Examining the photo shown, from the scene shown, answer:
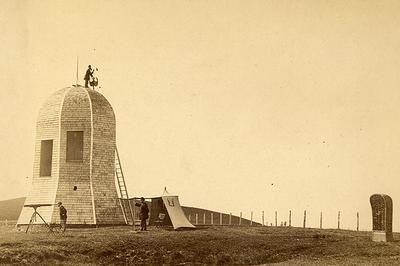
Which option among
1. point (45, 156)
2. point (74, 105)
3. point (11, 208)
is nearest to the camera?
point (74, 105)

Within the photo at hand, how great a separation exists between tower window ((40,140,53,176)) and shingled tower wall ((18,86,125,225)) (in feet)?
0.28

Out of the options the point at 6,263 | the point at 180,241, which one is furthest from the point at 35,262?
the point at 180,241

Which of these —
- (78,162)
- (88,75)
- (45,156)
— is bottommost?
(78,162)

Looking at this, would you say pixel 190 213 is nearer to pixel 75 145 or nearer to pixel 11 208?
pixel 11 208

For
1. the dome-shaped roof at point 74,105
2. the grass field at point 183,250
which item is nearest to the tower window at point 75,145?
the dome-shaped roof at point 74,105

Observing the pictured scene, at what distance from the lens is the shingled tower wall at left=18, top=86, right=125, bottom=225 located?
38781 millimetres

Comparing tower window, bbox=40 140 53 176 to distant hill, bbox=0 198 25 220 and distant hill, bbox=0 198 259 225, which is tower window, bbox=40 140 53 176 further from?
distant hill, bbox=0 198 25 220

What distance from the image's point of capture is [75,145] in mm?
40062

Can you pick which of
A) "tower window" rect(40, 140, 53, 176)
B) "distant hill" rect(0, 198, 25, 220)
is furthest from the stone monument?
"distant hill" rect(0, 198, 25, 220)

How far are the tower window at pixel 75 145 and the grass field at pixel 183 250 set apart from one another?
8815 millimetres

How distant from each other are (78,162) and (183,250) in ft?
44.9

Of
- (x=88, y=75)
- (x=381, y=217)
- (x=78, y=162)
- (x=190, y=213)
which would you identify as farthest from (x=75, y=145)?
(x=190, y=213)

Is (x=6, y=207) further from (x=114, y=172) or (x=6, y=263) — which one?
(x=6, y=263)

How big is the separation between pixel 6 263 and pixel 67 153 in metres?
16.4
